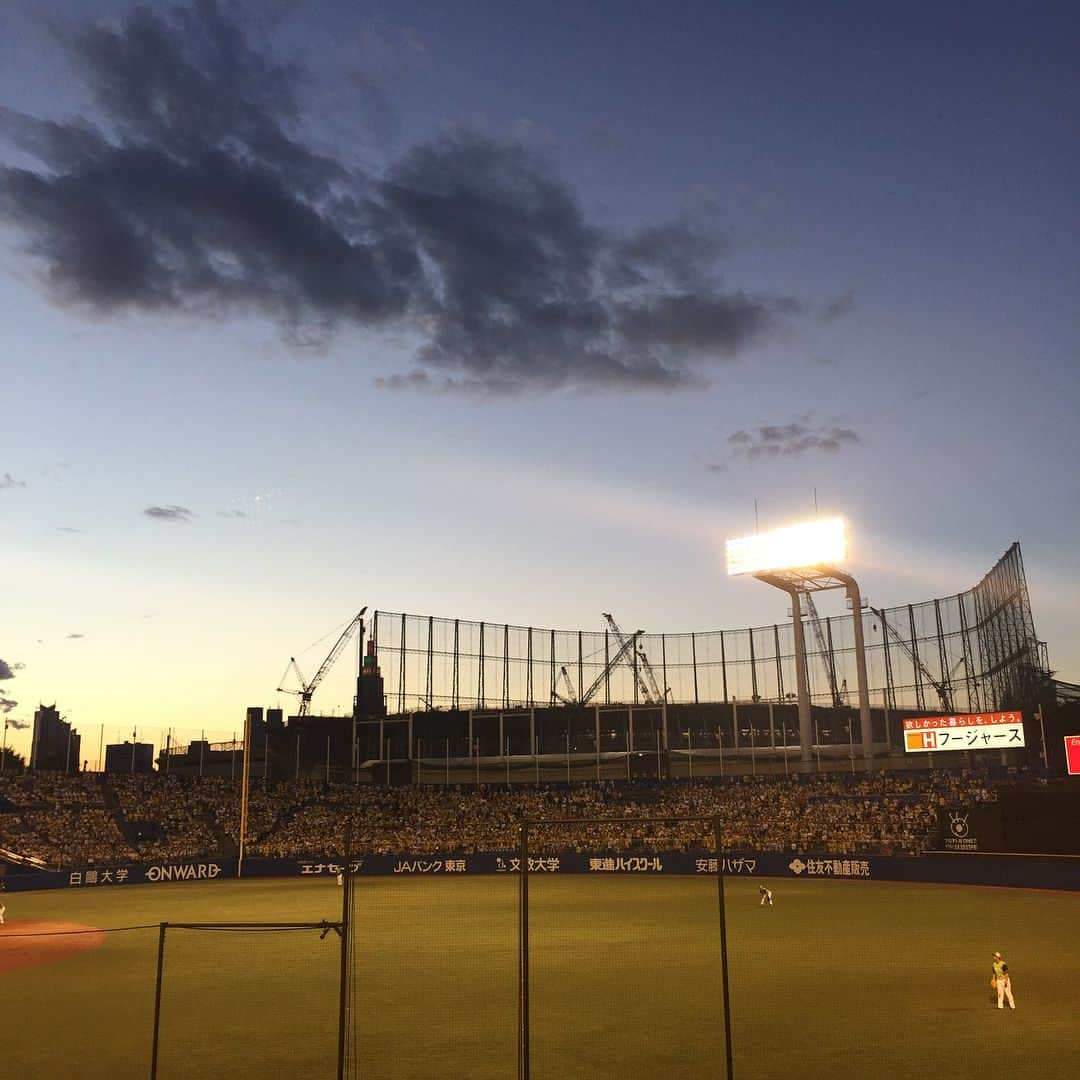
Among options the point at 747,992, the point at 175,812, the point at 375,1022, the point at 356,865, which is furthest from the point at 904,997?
the point at 175,812

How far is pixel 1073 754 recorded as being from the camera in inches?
1844

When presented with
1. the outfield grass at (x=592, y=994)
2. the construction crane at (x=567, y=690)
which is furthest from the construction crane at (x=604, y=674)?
the outfield grass at (x=592, y=994)

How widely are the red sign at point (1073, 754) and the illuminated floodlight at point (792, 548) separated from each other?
2713 centimetres

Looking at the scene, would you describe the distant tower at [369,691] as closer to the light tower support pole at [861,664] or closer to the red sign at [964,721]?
the light tower support pole at [861,664]

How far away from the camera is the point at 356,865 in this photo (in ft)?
206

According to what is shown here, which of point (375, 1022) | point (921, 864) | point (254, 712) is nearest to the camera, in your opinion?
point (375, 1022)

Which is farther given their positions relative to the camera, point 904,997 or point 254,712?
point 254,712

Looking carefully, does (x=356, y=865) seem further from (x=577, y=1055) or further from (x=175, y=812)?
(x=577, y=1055)

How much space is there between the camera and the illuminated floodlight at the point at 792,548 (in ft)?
239

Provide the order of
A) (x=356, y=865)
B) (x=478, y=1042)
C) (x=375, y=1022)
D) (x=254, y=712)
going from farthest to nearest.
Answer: (x=254, y=712), (x=356, y=865), (x=375, y=1022), (x=478, y=1042)

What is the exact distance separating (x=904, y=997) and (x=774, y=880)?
32.8 meters

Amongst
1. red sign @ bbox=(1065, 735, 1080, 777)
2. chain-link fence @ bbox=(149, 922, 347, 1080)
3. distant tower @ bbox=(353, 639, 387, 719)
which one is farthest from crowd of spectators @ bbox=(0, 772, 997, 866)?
chain-link fence @ bbox=(149, 922, 347, 1080)

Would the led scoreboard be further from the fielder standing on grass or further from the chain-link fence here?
the chain-link fence

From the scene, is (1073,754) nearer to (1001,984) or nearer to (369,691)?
(1001,984)
